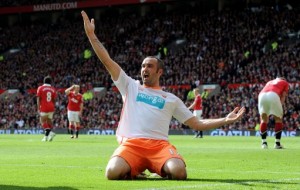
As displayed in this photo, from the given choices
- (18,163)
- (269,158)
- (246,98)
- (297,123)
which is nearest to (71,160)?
(18,163)

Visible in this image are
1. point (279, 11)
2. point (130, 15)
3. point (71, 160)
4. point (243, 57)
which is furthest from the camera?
point (130, 15)

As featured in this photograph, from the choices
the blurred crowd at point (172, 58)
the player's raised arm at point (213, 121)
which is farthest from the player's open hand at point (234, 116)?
the blurred crowd at point (172, 58)

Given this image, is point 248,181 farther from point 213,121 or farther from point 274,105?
point 274,105

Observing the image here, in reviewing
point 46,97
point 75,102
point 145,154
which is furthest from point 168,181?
point 75,102

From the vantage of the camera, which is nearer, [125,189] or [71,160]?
[125,189]

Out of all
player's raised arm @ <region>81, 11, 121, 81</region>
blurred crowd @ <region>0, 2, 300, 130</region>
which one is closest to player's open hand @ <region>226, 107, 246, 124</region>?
player's raised arm @ <region>81, 11, 121, 81</region>

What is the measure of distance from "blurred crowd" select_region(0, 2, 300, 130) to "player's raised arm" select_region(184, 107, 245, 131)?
30.0 meters

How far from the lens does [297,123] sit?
3994 centimetres

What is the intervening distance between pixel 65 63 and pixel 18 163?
4524 centimetres

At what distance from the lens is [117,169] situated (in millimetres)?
10281

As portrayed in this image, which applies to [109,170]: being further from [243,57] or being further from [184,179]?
[243,57]

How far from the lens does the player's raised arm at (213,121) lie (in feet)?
32.2

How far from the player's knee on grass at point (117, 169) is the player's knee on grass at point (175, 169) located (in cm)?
58

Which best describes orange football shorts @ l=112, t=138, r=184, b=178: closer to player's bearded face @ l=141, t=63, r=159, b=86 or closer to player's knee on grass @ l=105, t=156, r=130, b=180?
player's knee on grass @ l=105, t=156, r=130, b=180
